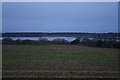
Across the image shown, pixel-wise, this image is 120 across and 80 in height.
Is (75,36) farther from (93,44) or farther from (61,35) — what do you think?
(93,44)

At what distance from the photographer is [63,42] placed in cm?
2977

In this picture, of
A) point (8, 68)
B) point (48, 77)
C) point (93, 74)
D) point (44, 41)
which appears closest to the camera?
point (48, 77)

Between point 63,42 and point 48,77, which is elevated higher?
point 48,77

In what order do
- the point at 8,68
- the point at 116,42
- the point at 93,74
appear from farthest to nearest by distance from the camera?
the point at 116,42, the point at 8,68, the point at 93,74

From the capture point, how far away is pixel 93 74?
28.9 feet

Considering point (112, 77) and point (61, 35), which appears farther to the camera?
point (61, 35)

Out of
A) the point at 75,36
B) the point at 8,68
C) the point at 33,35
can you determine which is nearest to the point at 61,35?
the point at 75,36

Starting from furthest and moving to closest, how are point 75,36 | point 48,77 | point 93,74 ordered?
1. point 75,36
2. point 93,74
3. point 48,77

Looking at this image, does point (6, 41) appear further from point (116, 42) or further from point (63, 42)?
point (116, 42)

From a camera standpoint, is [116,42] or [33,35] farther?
[33,35]

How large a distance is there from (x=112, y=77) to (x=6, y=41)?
21.2 meters

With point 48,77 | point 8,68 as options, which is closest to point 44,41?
→ point 8,68

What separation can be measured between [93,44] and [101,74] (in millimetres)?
18698

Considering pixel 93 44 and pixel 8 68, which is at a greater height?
pixel 8 68
